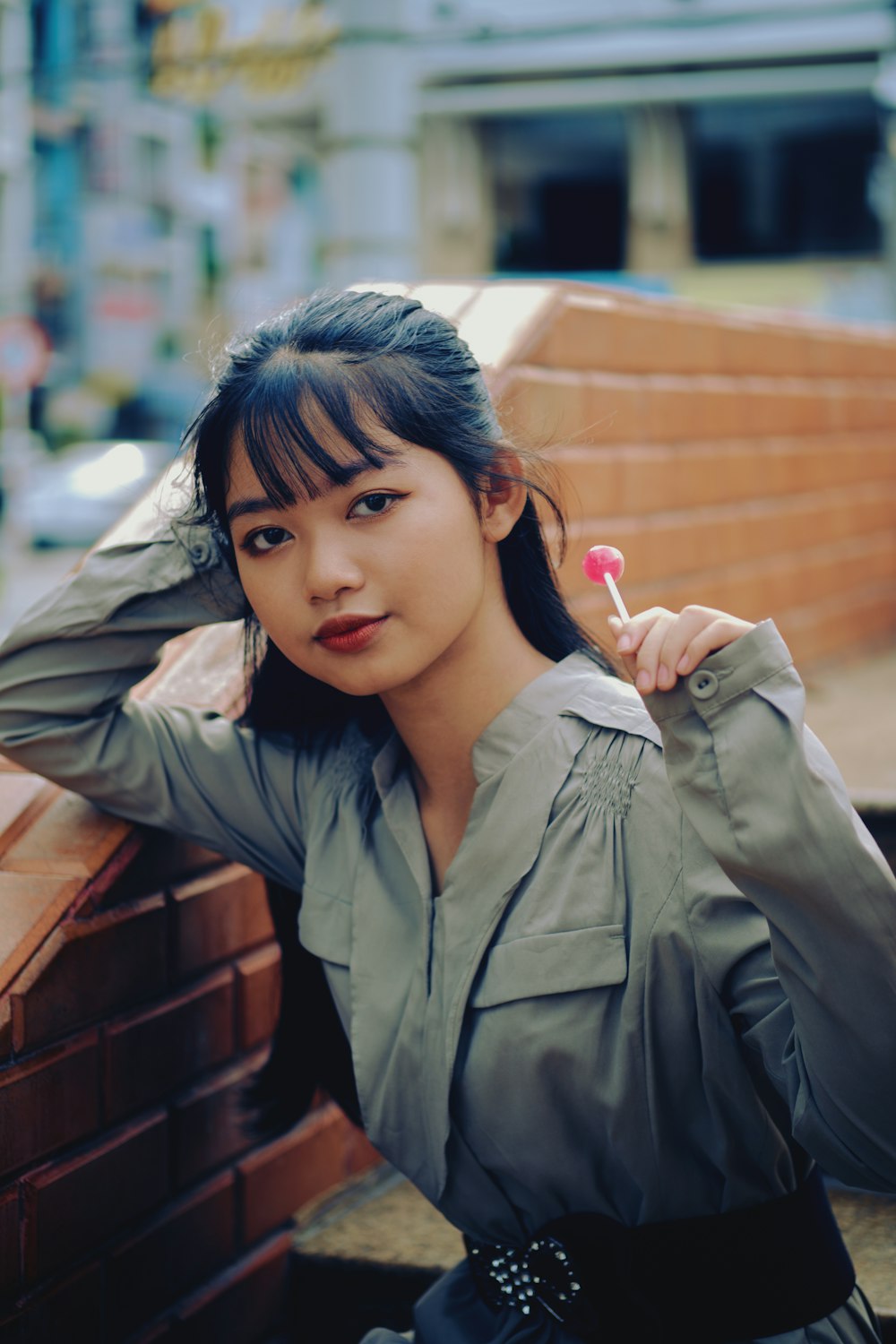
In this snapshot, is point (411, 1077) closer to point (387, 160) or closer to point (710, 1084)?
point (710, 1084)

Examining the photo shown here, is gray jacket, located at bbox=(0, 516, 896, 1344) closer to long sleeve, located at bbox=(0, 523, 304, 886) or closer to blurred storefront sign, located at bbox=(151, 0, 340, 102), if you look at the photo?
long sleeve, located at bbox=(0, 523, 304, 886)

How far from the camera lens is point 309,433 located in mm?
1516

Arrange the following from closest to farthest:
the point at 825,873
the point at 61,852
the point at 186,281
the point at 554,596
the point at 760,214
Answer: the point at 825,873 < the point at 554,596 < the point at 61,852 < the point at 760,214 < the point at 186,281

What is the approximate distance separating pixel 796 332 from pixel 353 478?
2.79 meters

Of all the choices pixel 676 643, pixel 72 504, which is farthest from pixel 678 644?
pixel 72 504

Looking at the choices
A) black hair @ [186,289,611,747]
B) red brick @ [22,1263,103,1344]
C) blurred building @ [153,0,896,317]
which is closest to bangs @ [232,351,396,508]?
black hair @ [186,289,611,747]

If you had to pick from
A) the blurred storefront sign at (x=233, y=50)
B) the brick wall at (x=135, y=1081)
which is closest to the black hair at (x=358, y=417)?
the brick wall at (x=135, y=1081)

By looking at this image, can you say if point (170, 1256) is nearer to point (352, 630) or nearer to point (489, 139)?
point (352, 630)

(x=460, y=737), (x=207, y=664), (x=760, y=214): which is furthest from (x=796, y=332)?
(x=760, y=214)

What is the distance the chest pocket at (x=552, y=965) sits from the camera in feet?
4.78

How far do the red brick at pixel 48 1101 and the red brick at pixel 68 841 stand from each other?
22 centimetres

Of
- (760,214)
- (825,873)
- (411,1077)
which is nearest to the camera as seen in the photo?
(825,873)

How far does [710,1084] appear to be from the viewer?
144 cm

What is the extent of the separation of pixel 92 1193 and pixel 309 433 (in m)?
1.02
